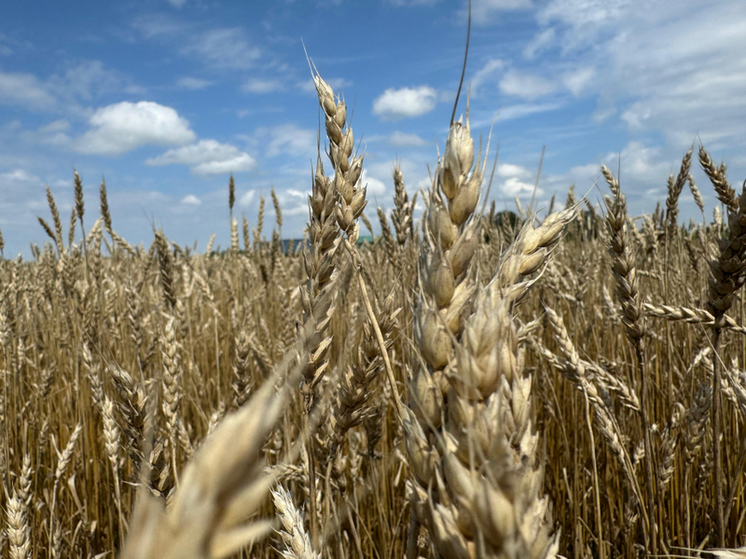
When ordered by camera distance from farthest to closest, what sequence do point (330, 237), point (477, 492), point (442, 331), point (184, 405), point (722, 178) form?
point (184, 405) → point (722, 178) → point (330, 237) → point (442, 331) → point (477, 492)

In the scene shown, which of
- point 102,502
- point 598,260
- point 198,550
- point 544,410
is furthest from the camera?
point 598,260

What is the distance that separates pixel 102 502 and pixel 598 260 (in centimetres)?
440

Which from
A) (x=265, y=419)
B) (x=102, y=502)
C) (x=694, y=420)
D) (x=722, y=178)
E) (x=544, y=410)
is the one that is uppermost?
(x=722, y=178)

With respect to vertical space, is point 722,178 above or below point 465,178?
above

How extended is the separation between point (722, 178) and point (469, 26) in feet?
5.94

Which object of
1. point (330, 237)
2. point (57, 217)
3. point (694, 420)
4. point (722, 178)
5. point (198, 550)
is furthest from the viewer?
point (57, 217)

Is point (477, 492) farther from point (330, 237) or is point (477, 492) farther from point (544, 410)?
point (544, 410)

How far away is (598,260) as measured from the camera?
4672 mm

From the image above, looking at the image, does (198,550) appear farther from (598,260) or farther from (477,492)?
(598,260)

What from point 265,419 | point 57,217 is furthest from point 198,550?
point 57,217

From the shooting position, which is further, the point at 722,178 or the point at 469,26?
the point at 722,178

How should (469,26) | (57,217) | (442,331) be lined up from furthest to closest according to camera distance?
(57,217)
(469,26)
(442,331)

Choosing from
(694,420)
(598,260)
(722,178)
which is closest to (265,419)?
(694,420)

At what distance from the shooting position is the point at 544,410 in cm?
251
